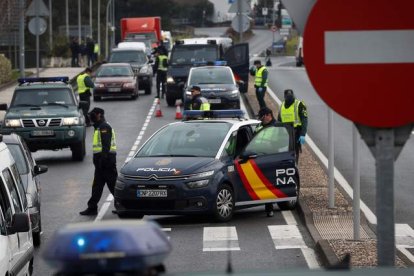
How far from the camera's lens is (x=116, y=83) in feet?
154

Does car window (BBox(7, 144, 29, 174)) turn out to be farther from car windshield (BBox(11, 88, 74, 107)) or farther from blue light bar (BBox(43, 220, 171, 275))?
blue light bar (BBox(43, 220, 171, 275))

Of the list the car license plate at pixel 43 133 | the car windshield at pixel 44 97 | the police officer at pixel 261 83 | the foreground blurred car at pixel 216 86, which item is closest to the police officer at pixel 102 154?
the car license plate at pixel 43 133

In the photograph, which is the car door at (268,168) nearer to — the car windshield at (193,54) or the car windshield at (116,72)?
the car windshield at (193,54)

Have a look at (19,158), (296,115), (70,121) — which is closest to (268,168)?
(19,158)

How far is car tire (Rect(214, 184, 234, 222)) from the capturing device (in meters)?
19.1

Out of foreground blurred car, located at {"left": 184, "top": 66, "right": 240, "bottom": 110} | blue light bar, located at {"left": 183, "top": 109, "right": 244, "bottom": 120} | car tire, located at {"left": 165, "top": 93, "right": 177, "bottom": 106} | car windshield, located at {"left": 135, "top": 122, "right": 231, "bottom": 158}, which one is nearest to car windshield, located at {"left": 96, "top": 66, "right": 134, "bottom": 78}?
car tire, located at {"left": 165, "top": 93, "right": 177, "bottom": 106}

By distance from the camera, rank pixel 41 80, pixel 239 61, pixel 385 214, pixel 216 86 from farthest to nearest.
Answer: pixel 239 61
pixel 216 86
pixel 41 80
pixel 385 214

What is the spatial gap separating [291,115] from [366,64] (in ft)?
62.7

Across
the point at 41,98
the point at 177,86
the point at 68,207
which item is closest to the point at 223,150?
the point at 68,207

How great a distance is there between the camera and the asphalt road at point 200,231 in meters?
15.5

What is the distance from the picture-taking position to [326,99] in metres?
5.80

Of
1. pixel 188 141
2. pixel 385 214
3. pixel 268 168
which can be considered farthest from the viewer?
pixel 188 141

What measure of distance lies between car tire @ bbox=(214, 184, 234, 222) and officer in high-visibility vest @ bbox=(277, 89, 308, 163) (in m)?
5.41

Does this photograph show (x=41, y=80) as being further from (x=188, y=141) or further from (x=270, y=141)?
(x=270, y=141)
